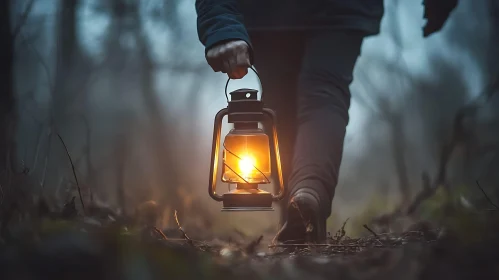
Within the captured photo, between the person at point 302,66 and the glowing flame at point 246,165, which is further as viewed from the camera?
the glowing flame at point 246,165

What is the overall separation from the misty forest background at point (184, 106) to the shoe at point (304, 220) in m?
0.88

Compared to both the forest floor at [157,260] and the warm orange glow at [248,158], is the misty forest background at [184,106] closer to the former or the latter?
the warm orange glow at [248,158]

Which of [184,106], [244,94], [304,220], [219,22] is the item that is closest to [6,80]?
[184,106]

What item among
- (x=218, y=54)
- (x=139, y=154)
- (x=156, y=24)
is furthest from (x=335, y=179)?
(x=156, y=24)

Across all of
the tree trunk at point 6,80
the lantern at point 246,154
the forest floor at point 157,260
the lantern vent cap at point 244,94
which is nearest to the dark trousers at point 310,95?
the lantern at point 246,154

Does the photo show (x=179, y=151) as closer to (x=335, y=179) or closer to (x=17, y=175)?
(x=17, y=175)

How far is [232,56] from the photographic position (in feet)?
4.90

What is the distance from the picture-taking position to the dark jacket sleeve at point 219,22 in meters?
1.50

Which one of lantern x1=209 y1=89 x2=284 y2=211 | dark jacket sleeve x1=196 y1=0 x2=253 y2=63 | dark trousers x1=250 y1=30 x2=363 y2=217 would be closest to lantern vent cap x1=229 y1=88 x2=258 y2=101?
lantern x1=209 y1=89 x2=284 y2=211

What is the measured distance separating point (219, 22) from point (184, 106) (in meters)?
1.05

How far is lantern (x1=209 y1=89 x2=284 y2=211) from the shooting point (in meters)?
1.46

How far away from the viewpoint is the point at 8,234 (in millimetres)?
712

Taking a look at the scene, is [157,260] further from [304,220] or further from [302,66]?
[302,66]

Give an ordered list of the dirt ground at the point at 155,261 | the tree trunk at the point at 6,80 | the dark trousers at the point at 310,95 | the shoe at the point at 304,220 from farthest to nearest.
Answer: the tree trunk at the point at 6,80
the dark trousers at the point at 310,95
the shoe at the point at 304,220
the dirt ground at the point at 155,261
